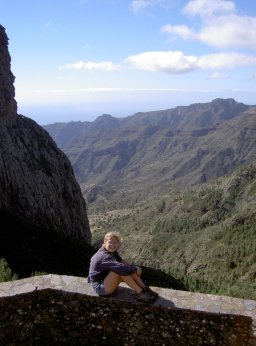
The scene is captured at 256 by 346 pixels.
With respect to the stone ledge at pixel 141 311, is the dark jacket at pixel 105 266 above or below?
above

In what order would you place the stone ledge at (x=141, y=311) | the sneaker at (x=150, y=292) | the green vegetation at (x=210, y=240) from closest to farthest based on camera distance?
the stone ledge at (x=141, y=311)
the sneaker at (x=150, y=292)
the green vegetation at (x=210, y=240)

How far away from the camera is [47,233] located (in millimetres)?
52312

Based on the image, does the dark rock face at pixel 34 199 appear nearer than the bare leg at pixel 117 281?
No

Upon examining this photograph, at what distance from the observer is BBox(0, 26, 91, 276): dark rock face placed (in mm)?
Result: 41031

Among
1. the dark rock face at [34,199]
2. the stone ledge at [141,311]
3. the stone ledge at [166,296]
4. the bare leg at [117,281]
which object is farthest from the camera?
the dark rock face at [34,199]

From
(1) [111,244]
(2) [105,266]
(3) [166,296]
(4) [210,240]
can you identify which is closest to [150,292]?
(3) [166,296]

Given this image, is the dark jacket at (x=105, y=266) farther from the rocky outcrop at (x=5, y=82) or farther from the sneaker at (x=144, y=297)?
the rocky outcrop at (x=5, y=82)

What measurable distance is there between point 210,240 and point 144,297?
119803 mm

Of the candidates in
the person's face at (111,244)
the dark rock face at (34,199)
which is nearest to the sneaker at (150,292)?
the person's face at (111,244)

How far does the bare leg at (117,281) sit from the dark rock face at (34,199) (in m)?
24.6

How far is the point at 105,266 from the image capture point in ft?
33.0

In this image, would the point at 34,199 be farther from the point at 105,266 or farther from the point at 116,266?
the point at 116,266

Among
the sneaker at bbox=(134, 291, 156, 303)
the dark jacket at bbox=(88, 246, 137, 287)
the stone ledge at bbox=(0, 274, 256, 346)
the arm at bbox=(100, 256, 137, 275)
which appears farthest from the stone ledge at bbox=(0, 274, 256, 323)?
the arm at bbox=(100, 256, 137, 275)

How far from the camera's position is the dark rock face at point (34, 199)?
1615 inches
